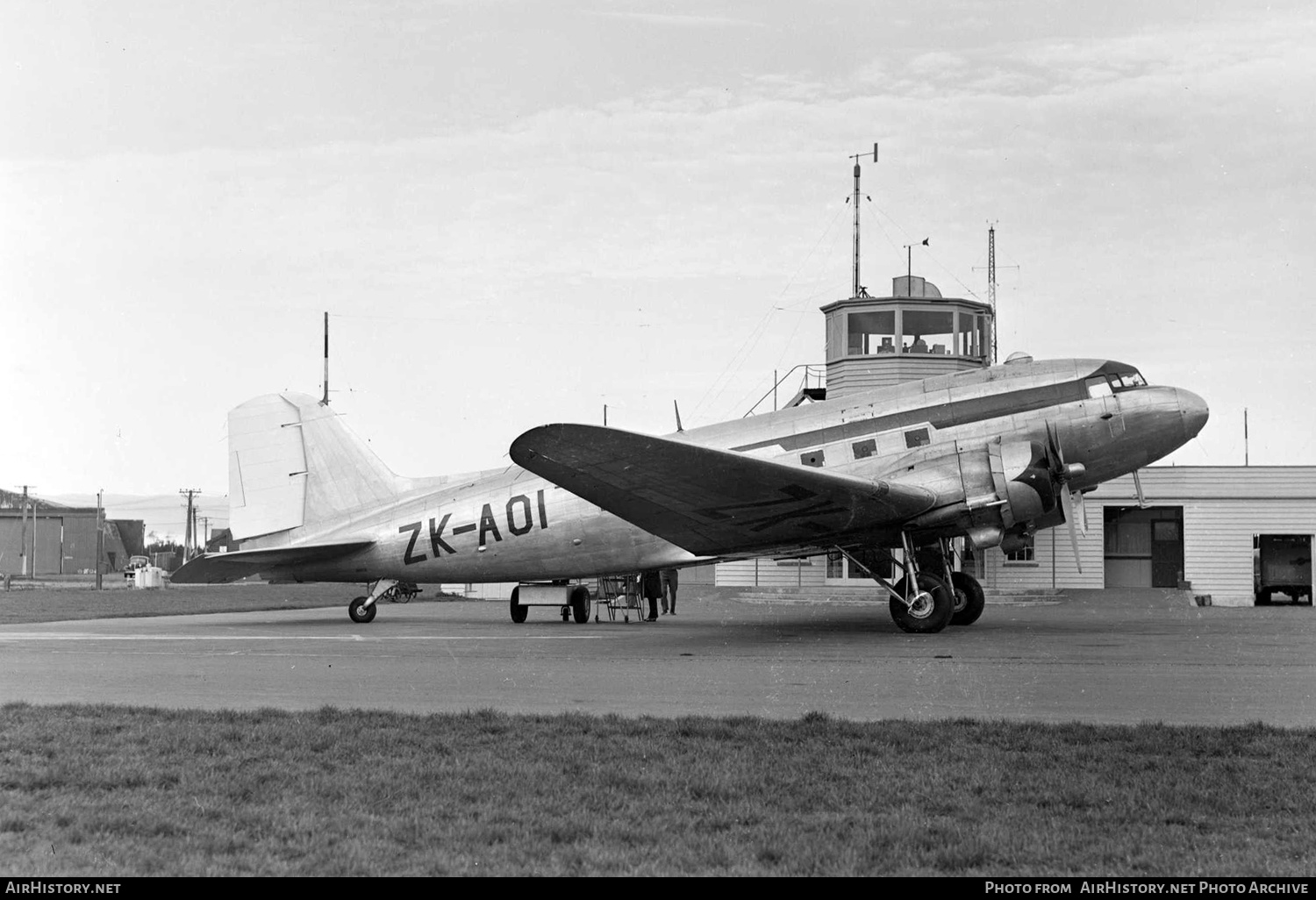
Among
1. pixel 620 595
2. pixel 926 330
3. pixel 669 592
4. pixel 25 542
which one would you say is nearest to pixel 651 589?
pixel 620 595

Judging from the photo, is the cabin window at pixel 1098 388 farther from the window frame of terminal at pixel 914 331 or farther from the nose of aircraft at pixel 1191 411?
the window frame of terminal at pixel 914 331

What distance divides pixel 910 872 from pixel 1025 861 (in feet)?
1.81

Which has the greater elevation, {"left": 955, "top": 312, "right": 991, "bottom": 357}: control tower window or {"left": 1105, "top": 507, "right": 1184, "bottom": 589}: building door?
{"left": 955, "top": 312, "right": 991, "bottom": 357}: control tower window

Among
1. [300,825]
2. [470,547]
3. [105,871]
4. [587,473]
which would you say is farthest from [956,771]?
[470,547]

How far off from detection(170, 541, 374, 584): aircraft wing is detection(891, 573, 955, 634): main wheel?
406 inches

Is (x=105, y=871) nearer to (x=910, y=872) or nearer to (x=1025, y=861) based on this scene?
(x=910, y=872)

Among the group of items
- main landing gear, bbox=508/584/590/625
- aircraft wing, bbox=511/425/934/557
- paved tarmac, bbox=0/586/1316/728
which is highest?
aircraft wing, bbox=511/425/934/557

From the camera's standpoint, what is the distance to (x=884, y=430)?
19.8m

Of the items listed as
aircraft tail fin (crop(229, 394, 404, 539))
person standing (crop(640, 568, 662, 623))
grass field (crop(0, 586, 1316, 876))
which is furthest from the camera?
person standing (crop(640, 568, 662, 623))

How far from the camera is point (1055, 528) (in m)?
35.0

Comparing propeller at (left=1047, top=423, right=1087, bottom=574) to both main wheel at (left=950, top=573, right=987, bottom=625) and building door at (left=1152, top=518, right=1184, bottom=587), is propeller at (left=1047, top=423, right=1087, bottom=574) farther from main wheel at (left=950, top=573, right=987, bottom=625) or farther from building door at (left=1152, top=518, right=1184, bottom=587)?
building door at (left=1152, top=518, right=1184, bottom=587)

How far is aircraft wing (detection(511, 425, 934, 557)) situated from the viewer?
51.1ft

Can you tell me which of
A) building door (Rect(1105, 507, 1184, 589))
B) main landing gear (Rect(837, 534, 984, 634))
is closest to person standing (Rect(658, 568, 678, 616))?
main landing gear (Rect(837, 534, 984, 634))

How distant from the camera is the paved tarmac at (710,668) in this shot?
34.1 feet
